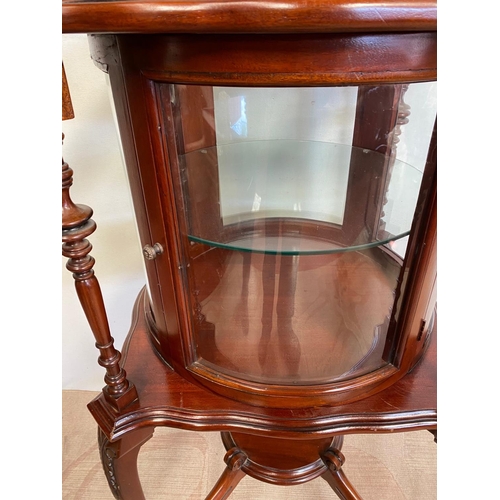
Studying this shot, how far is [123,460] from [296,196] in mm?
439

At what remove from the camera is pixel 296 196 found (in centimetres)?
60

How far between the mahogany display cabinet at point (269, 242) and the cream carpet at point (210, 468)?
466 millimetres

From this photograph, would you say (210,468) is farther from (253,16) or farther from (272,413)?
(253,16)

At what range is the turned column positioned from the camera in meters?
0.39

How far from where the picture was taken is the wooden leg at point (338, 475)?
2.59ft

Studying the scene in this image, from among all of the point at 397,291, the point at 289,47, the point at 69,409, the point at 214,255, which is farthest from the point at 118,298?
the point at 289,47

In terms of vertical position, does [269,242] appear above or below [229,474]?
above

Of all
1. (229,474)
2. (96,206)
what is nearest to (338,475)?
(229,474)

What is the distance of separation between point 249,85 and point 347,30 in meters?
0.09

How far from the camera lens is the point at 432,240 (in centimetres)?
44

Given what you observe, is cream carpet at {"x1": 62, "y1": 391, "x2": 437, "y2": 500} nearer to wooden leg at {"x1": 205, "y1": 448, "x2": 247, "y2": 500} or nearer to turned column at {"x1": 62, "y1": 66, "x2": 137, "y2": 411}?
wooden leg at {"x1": 205, "y1": 448, "x2": 247, "y2": 500}

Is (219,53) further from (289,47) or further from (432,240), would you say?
(432,240)

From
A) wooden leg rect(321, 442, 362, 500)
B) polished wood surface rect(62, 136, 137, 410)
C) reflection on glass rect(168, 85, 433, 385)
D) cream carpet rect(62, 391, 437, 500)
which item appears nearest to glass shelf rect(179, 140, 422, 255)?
reflection on glass rect(168, 85, 433, 385)

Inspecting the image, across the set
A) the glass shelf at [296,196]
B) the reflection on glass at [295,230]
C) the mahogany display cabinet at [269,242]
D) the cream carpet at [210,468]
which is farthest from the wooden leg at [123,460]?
the cream carpet at [210,468]
